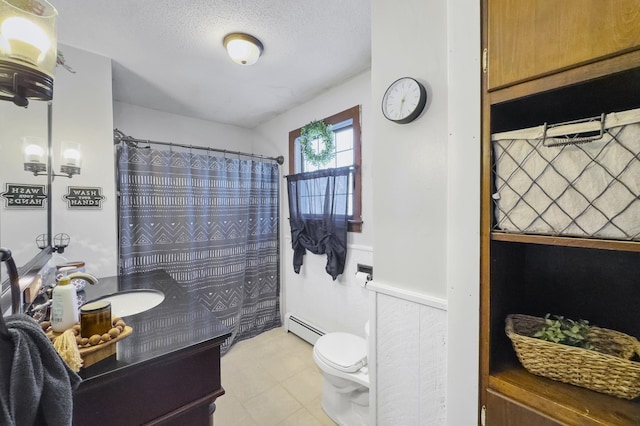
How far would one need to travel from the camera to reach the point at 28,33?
2.56 ft

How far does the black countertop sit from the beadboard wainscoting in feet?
2.13

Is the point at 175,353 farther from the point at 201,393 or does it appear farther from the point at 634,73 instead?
the point at 634,73

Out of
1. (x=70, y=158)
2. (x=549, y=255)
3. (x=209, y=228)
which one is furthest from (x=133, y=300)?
(x=549, y=255)

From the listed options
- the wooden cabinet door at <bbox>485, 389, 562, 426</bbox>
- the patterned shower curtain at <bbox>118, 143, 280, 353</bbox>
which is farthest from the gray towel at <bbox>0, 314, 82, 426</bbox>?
the patterned shower curtain at <bbox>118, 143, 280, 353</bbox>

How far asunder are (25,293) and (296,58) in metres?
1.82

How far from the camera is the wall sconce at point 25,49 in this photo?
0.75 meters

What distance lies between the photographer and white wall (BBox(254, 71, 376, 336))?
191cm

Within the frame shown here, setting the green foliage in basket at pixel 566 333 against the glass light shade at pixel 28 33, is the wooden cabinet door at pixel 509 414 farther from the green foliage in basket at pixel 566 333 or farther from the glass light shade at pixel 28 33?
the glass light shade at pixel 28 33

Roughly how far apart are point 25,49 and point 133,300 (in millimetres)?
1137

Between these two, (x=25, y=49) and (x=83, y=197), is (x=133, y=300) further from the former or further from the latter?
(x=25, y=49)

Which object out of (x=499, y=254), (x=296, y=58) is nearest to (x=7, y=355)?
(x=499, y=254)

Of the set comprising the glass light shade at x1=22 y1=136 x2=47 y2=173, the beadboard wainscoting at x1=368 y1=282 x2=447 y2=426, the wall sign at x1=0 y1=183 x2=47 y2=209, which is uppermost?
the glass light shade at x1=22 y1=136 x2=47 y2=173

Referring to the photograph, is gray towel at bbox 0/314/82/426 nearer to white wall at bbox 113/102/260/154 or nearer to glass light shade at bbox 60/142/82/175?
glass light shade at bbox 60/142/82/175

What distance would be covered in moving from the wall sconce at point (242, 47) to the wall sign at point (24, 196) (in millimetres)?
1230
